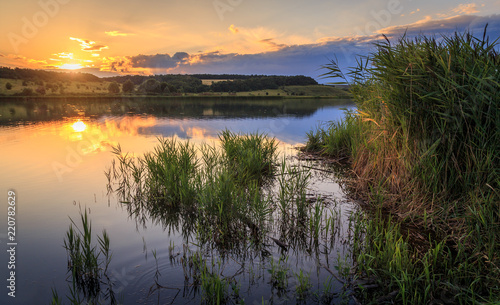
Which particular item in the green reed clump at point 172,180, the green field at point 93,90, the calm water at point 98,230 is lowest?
the calm water at point 98,230

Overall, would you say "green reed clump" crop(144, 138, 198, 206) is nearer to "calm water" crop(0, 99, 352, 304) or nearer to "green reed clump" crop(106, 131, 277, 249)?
"green reed clump" crop(106, 131, 277, 249)

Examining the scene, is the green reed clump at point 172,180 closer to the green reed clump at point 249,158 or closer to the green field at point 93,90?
the green reed clump at point 249,158

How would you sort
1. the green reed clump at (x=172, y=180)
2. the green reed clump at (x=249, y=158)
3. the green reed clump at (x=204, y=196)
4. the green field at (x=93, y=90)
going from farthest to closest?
the green field at (x=93, y=90), the green reed clump at (x=249, y=158), the green reed clump at (x=172, y=180), the green reed clump at (x=204, y=196)

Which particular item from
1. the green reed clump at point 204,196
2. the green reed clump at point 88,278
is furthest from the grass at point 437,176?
the green reed clump at point 88,278

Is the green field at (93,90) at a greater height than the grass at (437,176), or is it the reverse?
the green field at (93,90)

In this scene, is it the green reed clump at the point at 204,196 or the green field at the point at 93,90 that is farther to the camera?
the green field at the point at 93,90

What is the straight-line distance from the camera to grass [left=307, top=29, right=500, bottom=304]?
3701 mm

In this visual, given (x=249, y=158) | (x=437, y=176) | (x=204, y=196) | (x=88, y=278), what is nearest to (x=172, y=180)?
(x=204, y=196)

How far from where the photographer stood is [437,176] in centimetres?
534

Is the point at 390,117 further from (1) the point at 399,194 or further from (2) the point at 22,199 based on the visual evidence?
(2) the point at 22,199

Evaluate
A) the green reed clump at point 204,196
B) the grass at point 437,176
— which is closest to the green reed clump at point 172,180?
the green reed clump at point 204,196

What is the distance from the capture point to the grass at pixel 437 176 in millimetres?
3701

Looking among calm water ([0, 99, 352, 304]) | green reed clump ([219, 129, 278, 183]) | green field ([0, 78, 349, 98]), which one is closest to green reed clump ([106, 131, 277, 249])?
green reed clump ([219, 129, 278, 183])

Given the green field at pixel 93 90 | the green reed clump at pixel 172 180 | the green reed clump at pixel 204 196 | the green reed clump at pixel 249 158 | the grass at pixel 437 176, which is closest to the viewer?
the grass at pixel 437 176
